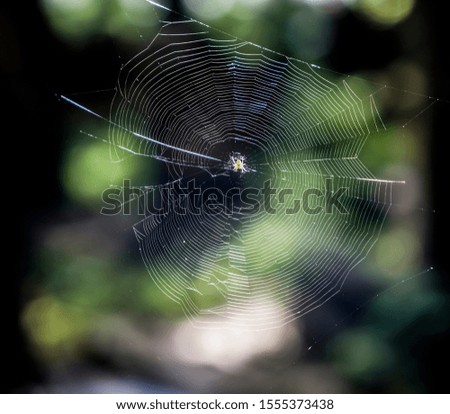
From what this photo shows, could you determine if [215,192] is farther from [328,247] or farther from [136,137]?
[328,247]

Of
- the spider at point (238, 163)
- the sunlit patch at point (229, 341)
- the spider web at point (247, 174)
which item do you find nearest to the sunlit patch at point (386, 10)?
the spider web at point (247, 174)

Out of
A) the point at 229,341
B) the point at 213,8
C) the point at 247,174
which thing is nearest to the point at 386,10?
the point at 213,8

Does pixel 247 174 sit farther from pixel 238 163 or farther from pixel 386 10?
pixel 386 10

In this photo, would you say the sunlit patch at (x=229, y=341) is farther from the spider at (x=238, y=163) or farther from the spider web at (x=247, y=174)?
the spider at (x=238, y=163)

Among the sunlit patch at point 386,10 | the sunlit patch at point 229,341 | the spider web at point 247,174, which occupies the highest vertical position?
the sunlit patch at point 386,10

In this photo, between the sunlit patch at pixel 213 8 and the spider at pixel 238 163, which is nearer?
the sunlit patch at pixel 213 8

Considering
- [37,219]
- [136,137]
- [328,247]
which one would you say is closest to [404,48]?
[328,247]
